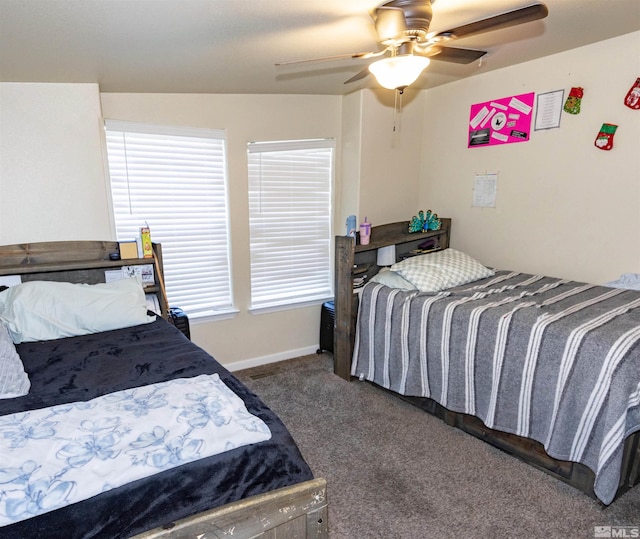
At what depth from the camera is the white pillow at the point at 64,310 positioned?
2062mm

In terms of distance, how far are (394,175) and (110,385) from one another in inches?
110

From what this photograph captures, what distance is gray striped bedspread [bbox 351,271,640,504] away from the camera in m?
1.77

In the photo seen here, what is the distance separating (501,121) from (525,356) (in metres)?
1.90

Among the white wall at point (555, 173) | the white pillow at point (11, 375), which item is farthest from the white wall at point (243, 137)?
the white pillow at point (11, 375)

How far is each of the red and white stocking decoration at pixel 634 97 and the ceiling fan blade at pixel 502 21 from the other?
1.46 meters

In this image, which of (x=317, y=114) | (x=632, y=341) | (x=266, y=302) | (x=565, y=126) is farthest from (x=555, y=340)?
(x=317, y=114)

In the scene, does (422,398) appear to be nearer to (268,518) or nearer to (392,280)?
(392,280)

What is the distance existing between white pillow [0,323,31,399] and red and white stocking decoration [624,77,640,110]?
11.2ft

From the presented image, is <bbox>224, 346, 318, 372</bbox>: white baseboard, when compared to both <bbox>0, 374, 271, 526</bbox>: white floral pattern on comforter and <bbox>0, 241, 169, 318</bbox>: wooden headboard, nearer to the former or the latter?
<bbox>0, 241, 169, 318</bbox>: wooden headboard

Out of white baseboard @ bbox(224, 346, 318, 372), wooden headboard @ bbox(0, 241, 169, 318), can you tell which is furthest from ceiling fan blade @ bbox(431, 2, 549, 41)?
white baseboard @ bbox(224, 346, 318, 372)

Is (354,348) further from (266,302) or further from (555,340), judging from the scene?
(555,340)

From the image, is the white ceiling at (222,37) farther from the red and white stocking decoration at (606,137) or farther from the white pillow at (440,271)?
the white pillow at (440,271)

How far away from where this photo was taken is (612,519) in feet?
5.85

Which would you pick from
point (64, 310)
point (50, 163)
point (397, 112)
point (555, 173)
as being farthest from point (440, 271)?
point (50, 163)
